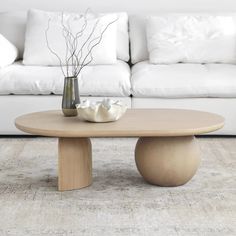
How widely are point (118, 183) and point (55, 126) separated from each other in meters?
0.49

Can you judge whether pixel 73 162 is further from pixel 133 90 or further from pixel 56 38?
pixel 56 38

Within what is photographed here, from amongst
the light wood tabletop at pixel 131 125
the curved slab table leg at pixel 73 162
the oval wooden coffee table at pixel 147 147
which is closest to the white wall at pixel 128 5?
the light wood tabletop at pixel 131 125

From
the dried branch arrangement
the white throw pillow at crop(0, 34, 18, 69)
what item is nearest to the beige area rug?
the white throw pillow at crop(0, 34, 18, 69)

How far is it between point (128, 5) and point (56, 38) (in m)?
0.90

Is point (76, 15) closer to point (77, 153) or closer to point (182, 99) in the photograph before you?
point (182, 99)

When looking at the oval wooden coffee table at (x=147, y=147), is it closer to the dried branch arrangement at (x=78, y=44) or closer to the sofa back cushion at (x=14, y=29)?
the dried branch arrangement at (x=78, y=44)

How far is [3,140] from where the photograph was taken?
155 inches

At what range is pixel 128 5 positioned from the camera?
4.97m

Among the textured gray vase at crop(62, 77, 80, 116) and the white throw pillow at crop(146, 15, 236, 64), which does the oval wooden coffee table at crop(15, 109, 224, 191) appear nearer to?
the textured gray vase at crop(62, 77, 80, 116)

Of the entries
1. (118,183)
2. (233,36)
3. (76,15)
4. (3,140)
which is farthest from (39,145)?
(233,36)

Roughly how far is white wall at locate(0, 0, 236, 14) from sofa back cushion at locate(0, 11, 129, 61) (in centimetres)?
30

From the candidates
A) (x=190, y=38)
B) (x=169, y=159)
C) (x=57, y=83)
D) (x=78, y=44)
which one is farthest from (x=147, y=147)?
(x=190, y=38)

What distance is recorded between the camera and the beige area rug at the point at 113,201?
2.32m

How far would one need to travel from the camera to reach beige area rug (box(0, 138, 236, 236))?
7.61ft
